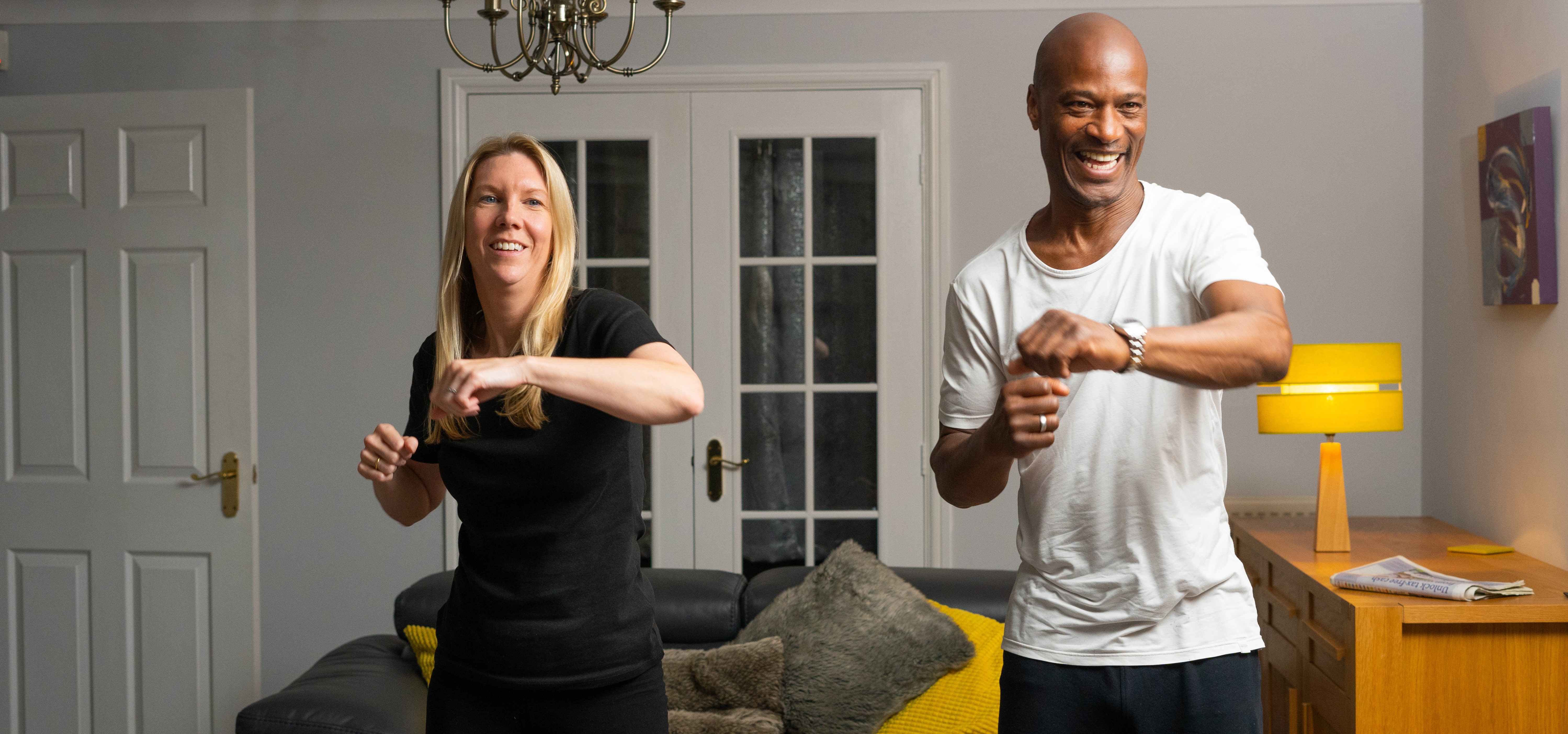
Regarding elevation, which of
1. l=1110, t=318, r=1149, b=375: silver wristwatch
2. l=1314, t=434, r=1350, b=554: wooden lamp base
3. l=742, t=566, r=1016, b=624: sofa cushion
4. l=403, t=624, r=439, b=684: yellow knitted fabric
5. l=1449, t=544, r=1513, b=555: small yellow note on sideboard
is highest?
l=1110, t=318, r=1149, b=375: silver wristwatch

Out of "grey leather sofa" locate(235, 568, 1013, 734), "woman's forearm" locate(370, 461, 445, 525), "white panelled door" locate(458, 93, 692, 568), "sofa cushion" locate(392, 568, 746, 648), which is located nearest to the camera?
"woman's forearm" locate(370, 461, 445, 525)

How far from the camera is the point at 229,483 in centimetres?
342

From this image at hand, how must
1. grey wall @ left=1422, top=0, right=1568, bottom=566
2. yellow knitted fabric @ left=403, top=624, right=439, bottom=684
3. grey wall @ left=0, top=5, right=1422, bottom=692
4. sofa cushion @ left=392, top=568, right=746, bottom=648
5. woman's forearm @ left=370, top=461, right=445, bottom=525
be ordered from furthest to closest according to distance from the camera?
grey wall @ left=0, top=5, right=1422, bottom=692, sofa cushion @ left=392, top=568, right=746, bottom=648, grey wall @ left=1422, top=0, right=1568, bottom=566, yellow knitted fabric @ left=403, top=624, right=439, bottom=684, woman's forearm @ left=370, top=461, right=445, bottom=525

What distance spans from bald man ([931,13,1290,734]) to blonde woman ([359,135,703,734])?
0.43m

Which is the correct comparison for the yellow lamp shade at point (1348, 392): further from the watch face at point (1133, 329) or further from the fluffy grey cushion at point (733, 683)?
the watch face at point (1133, 329)

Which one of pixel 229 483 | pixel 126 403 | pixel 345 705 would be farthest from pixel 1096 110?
pixel 126 403

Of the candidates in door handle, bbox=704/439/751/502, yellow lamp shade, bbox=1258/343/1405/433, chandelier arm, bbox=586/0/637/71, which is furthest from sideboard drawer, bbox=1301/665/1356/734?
chandelier arm, bbox=586/0/637/71

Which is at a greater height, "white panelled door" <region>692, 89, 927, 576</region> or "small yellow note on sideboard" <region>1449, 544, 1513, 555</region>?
"white panelled door" <region>692, 89, 927, 576</region>

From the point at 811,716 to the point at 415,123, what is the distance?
7.90ft

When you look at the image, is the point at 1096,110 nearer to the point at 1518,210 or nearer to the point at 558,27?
the point at 558,27

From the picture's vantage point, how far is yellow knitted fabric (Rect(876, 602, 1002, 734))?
7.51 ft

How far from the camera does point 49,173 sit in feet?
11.2

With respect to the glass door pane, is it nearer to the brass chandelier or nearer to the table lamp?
the brass chandelier

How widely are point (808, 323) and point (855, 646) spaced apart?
1.38 metres
